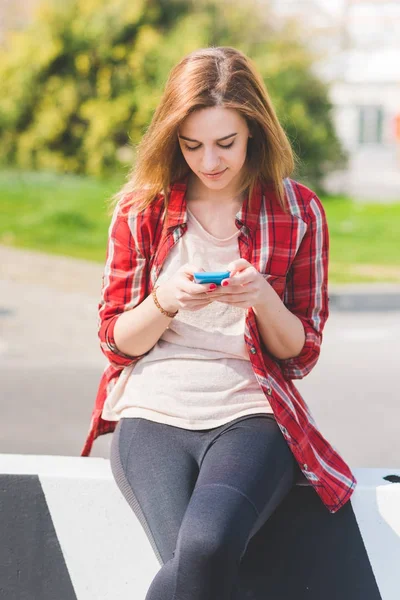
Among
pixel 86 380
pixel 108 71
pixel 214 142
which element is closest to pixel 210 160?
pixel 214 142

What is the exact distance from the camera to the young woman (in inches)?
88.4

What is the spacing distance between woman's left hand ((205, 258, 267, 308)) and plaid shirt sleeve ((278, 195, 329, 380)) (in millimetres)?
238

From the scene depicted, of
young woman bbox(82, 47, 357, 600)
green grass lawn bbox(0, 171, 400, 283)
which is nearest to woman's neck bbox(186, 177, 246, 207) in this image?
young woman bbox(82, 47, 357, 600)

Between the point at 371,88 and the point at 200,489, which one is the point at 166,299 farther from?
the point at 371,88

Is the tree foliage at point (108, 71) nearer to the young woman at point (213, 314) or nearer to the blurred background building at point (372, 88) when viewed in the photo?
the blurred background building at point (372, 88)

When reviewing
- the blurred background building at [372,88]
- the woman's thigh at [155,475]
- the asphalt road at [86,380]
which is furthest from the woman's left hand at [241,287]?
the blurred background building at [372,88]

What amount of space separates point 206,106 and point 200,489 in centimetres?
95

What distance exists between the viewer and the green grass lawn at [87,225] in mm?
11891

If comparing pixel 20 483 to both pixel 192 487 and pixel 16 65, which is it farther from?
pixel 16 65

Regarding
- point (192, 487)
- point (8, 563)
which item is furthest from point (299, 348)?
point (8, 563)

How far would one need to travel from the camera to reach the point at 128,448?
2.34 metres

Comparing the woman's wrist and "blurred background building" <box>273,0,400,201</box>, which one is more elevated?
the woman's wrist

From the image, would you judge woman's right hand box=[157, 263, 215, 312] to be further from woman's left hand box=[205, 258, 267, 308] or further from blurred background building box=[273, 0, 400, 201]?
blurred background building box=[273, 0, 400, 201]

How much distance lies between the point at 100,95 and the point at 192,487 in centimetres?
1421
